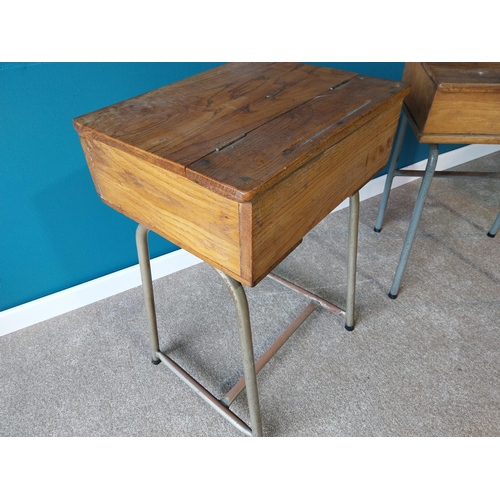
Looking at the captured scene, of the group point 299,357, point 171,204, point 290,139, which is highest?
point 290,139

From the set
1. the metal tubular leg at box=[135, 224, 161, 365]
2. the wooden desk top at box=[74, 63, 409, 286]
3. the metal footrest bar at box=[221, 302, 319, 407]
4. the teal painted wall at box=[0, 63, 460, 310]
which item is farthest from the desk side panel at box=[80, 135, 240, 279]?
the metal footrest bar at box=[221, 302, 319, 407]

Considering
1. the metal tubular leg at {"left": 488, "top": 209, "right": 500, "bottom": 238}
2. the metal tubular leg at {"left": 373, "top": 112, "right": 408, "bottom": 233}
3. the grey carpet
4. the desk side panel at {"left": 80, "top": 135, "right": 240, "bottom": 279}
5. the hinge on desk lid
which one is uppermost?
the hinge on desk lid

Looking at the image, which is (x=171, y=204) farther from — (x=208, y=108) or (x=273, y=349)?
(x=273, y=349)

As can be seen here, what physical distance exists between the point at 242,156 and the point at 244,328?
0.35 meters

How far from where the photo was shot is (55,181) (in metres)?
1.25

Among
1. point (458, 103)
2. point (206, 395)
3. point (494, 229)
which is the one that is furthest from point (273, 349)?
point (494, 229)

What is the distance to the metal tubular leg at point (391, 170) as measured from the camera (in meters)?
1.57

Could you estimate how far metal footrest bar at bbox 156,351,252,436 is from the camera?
3.57 ft

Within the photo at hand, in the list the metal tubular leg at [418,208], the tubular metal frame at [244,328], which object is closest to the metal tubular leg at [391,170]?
the metal tubular leg at [418,208]

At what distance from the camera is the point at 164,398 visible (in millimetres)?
1215

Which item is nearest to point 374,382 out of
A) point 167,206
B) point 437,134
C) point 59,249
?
point 437,134

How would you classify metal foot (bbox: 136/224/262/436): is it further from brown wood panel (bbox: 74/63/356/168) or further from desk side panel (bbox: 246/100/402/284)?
brown wood panel (bbox: 74/63/356/168)

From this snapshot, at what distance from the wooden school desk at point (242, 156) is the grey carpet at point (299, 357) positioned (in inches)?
11.4

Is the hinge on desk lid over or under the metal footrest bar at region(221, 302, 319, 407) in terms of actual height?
over
